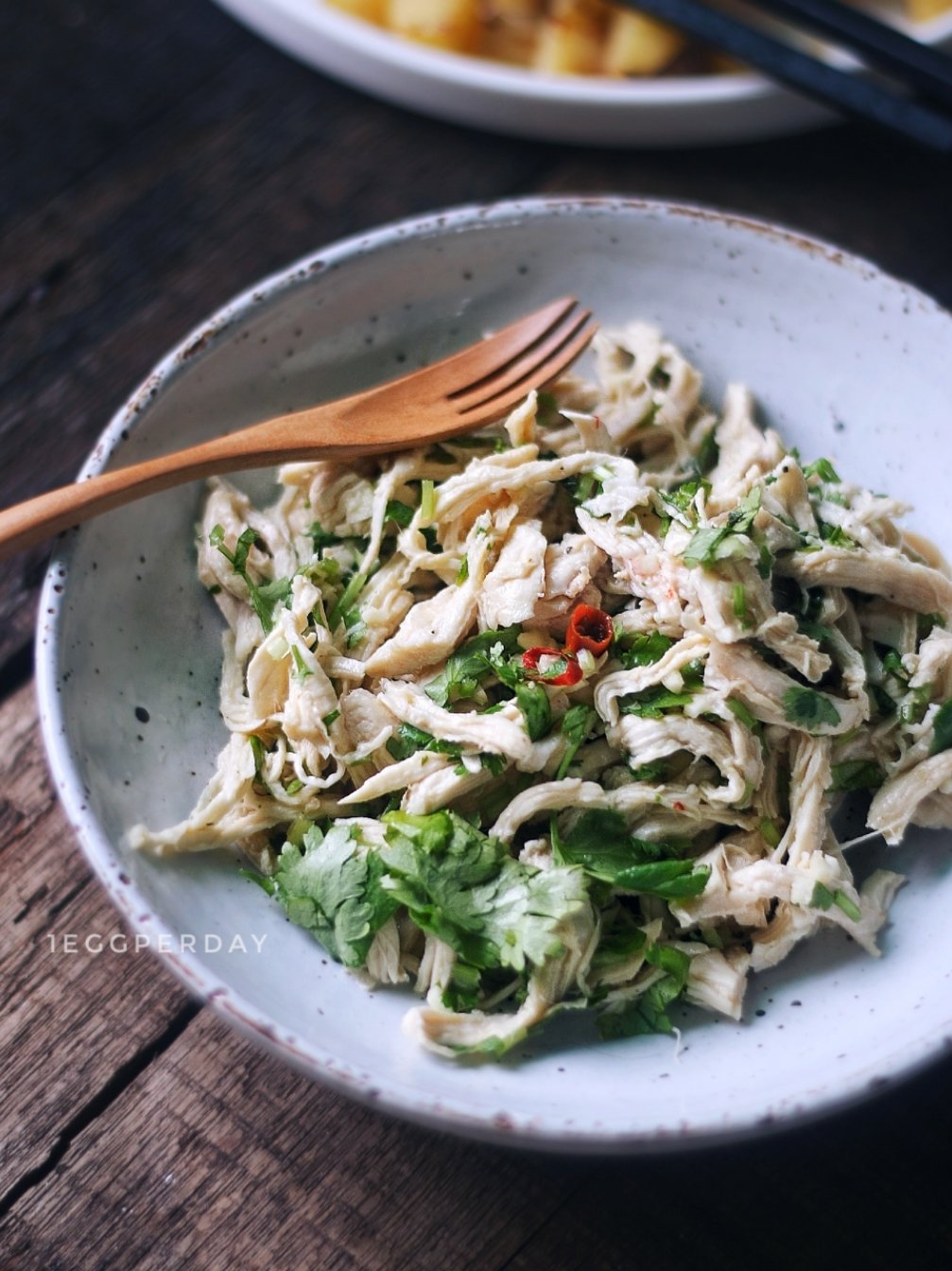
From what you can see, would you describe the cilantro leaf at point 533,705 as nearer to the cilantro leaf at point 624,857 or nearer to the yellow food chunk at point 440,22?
the cilantro leaf at point 624,857

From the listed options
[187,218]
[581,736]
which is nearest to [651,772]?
[581,736]

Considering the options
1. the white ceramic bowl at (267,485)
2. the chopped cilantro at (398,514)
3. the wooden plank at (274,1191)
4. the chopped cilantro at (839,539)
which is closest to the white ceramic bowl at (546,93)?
the white ceramic bowl at (267,485)

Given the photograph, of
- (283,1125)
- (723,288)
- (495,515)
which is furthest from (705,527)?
(283,1125)

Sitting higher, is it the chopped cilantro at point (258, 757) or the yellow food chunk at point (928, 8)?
the yellow food chunk at point (928, 8)

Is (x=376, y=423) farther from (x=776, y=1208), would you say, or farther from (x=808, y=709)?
(x=776, y=1208)

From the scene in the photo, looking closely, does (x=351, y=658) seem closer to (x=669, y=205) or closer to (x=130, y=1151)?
(x=130, y=1151)

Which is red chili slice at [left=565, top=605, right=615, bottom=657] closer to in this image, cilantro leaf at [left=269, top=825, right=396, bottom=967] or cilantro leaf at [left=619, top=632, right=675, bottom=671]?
cilantro leaf at [left=619, top=632, right=675, bottom=671]

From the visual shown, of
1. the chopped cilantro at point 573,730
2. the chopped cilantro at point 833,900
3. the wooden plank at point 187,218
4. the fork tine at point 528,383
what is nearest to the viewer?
the chopped cilantro at point 833,900
